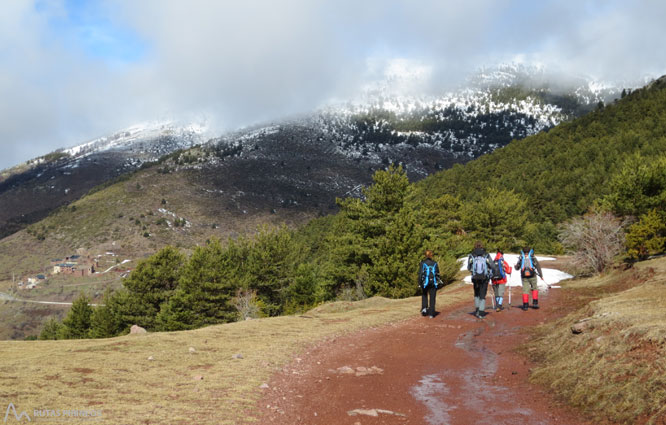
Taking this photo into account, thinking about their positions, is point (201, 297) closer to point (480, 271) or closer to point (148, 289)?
point (148, 289)

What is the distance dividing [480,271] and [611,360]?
24.3ft

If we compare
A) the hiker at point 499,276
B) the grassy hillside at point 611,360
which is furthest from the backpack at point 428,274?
the grassy hillside at point 611,360

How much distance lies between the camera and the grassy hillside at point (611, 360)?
587cm

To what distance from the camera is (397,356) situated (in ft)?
35.1

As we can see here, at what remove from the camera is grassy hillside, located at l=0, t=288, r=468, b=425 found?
648 centimetres

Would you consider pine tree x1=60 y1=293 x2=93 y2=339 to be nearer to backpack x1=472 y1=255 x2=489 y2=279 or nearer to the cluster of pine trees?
the cluster of pine trees

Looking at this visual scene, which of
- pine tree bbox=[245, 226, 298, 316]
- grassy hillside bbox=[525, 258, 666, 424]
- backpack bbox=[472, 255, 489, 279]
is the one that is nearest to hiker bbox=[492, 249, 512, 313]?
backpack bbox=[472, 255, 489, 279]

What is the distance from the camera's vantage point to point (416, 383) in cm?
850

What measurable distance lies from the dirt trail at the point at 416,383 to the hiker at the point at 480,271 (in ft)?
4.62

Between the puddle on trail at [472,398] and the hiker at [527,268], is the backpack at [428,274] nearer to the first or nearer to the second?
the hiker at [527,268]

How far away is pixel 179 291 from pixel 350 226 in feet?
57.4

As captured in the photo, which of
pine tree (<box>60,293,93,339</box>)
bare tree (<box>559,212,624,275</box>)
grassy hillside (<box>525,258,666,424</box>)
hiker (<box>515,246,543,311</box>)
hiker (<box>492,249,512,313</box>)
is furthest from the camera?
pine tree (<box>60,293,93,339</box>)

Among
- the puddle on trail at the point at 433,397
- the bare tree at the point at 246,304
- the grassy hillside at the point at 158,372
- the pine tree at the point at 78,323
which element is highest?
the grassy hillside at the point at 158,372

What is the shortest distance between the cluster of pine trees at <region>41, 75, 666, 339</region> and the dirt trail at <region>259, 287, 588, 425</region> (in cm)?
1574
